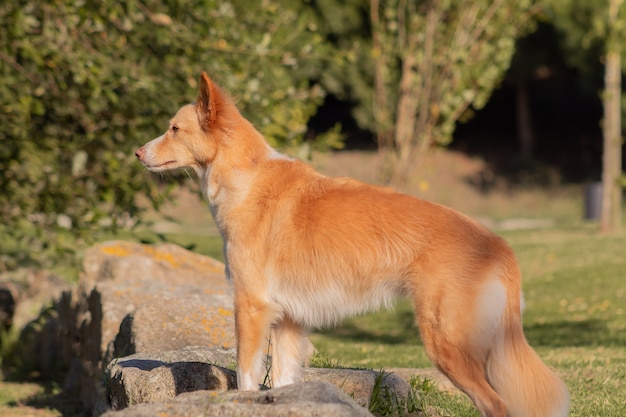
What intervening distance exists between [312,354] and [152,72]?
14.6 feet

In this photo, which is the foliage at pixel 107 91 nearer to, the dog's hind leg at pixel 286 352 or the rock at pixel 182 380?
the rock at pixel 182 380

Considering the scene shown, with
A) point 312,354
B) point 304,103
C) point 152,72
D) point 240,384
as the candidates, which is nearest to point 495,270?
point 240,384

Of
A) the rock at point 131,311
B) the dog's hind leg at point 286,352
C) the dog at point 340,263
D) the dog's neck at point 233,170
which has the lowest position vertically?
the rock at point 131,311

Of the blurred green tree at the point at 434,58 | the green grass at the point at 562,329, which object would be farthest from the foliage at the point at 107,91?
the blurred green tree at the point at 434,58

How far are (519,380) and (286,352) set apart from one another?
1.38 m

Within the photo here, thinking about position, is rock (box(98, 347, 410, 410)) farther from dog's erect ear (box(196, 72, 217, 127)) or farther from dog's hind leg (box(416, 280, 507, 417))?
dog's erect ear (box(196, 72, 217, 127))

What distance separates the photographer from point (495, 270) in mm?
4719

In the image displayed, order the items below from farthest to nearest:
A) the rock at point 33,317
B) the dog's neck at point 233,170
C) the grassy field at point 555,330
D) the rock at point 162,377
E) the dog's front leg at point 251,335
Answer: the rock at point 33,317 → the grassy field at point 555,330 → the dog's neck at point 233,170 → the rock at point 162,377 → the dog's front leg at point 251,335

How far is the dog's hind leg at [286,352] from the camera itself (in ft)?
17.5

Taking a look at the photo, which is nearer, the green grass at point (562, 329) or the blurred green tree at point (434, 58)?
the green grass at point (562, 329)

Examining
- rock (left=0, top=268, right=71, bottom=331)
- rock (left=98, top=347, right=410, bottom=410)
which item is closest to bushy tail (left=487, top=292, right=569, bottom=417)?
rock (left=98, top=347, right=410, bottom=410)

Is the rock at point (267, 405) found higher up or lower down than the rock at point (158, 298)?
higher up

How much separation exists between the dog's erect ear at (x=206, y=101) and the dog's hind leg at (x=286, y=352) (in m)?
1.25

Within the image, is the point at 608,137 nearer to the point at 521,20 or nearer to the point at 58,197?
the point at 521,20
